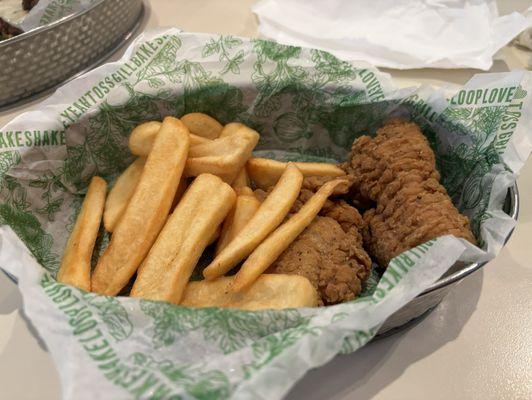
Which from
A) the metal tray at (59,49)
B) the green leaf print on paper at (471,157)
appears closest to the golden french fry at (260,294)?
the green leaf print on paper at (471,157)

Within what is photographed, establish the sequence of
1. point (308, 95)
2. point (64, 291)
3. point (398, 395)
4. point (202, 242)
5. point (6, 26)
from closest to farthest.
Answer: point (64, 291) → point (398, 395) → point (202, 242) → point (308, 95) → point (6, 26)

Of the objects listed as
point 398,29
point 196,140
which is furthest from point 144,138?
point 398,29

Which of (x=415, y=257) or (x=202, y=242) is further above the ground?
(x=415, y=257)

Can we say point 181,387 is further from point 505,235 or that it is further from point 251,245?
point 505,235

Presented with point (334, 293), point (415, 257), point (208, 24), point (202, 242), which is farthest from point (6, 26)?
point (415, 257)

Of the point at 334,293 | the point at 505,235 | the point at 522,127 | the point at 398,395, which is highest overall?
the point at 522,127

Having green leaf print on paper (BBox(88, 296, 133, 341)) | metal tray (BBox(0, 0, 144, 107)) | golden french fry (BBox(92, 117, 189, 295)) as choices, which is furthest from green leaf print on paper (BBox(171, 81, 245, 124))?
green leaf print on paper (BBox(88, 296, 133, 341))
